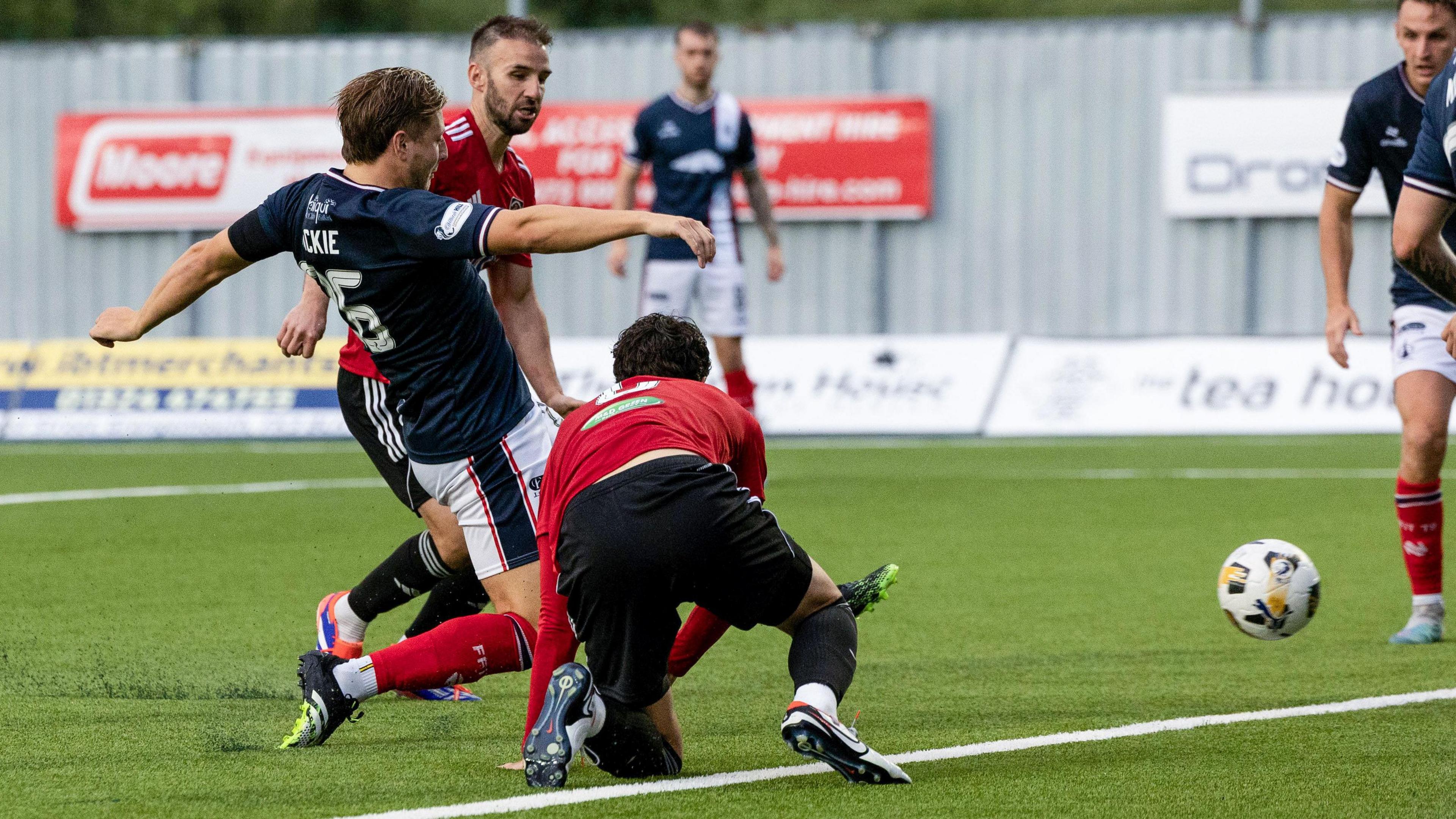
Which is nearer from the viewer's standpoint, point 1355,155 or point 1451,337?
point 1451,337

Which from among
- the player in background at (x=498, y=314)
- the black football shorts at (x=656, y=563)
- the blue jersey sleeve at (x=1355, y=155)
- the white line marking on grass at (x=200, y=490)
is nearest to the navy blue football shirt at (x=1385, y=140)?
the blue jersey sleeve at (x=1355, y=155)

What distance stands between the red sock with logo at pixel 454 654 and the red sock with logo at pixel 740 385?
6.13 meters


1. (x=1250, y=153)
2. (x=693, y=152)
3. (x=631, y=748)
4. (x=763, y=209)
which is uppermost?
(x=1250, y=153)

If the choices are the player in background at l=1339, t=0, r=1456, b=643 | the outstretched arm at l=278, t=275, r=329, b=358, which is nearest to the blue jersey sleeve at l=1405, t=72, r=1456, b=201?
the player in background at l=1339, t=0, r=1456, b=643

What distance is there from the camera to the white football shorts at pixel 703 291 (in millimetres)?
10367

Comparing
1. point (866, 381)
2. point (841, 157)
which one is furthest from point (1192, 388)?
point (841, 157)

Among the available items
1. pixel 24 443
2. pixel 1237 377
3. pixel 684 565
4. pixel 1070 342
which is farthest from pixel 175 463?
pixel 684 565

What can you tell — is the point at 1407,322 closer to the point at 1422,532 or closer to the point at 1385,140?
the point at 1385,140

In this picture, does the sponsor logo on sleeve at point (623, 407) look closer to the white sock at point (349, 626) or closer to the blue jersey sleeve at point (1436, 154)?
the white sock at point (349, 626)

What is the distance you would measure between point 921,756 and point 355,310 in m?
1.77

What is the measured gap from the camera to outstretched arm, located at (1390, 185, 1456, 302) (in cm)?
437

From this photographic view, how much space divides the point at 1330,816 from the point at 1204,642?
2.41 meters

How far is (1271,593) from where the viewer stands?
542 cm

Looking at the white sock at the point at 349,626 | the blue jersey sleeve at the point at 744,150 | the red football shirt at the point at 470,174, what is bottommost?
the white sock at the point at 349,626
